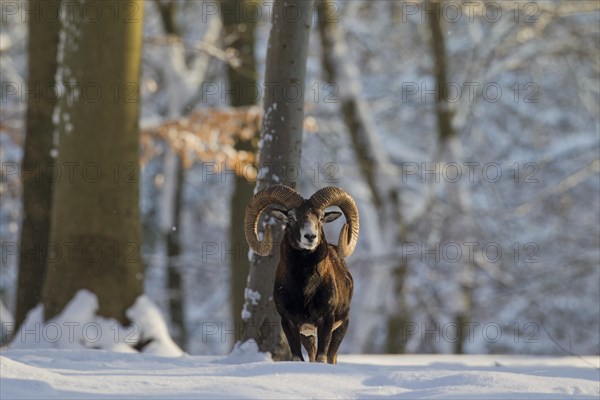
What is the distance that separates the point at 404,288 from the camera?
22.6 metres

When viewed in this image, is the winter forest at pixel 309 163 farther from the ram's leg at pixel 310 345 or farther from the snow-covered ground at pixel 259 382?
the snow-covered ground at pixel 259 382

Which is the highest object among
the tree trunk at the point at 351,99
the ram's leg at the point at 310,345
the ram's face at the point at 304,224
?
the tree trunk at the point at 351,99

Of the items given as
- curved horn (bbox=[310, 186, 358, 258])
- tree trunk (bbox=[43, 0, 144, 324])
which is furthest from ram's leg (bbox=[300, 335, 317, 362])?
tree trunk (bbox=[43, 0, 144, 324])

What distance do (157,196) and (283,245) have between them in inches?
893

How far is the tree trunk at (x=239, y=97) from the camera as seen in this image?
56.7 feet

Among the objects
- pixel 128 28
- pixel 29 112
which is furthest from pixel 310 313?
pixel 29 112

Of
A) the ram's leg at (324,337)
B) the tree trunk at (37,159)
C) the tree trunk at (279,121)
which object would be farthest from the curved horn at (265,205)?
the tree trunk at (37,159)

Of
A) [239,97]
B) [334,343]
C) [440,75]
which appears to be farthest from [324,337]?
[440,75]

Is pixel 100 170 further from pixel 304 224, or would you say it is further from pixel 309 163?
pixel 309 163

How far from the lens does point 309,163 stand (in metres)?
26.4

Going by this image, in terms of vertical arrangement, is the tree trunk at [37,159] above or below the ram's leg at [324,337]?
above

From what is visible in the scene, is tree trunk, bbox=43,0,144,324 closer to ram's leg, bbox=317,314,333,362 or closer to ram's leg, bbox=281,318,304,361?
ram's leg, bbox=281,318,304,361

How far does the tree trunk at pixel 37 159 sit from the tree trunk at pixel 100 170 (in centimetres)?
201

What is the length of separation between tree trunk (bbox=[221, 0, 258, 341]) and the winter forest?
0.04 meters
